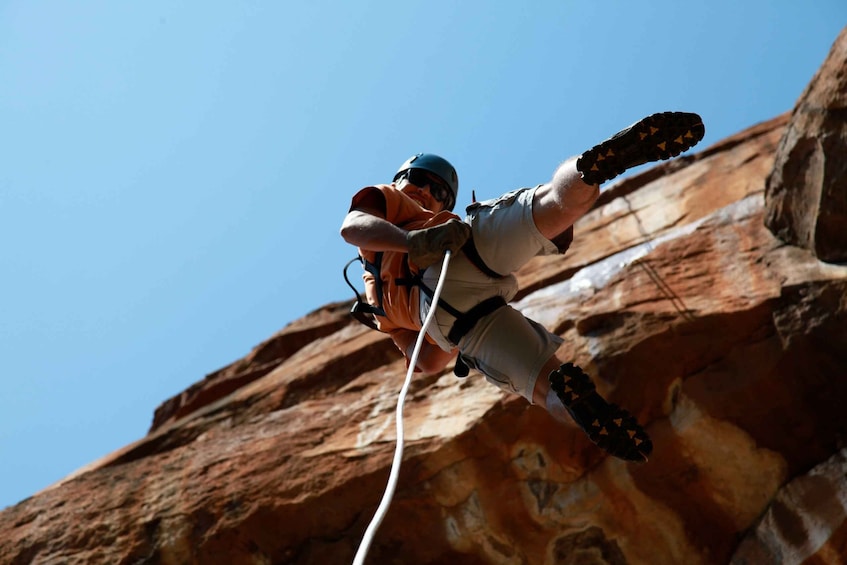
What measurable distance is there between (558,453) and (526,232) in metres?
1.83

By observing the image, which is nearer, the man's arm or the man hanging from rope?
the man hanging from rope

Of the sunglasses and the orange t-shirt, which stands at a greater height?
the sunglasses

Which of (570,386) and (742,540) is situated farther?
(742,540)

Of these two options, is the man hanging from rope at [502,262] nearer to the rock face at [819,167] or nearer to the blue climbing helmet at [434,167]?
the blue climbing helmet at [434,167]

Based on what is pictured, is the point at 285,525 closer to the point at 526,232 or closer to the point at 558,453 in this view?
the point at 558,453

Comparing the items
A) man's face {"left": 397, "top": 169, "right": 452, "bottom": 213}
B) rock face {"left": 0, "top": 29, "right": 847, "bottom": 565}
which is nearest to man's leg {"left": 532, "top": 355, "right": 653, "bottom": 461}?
man's face {"left": 397, "top": 169, "right": 452, "bottom": 213}

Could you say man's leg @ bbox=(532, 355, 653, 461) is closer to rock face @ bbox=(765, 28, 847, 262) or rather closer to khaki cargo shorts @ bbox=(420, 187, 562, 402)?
khaki cargo shorts @ bbox=(420, 187, 562, 402)

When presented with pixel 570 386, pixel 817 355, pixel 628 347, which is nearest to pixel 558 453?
pixel 628 347

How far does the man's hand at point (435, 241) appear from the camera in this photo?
336 centimetres

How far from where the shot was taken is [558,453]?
495 cm

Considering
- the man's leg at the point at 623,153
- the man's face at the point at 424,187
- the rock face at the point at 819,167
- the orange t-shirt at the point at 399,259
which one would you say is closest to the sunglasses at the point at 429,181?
the man's face at the point at 424,187

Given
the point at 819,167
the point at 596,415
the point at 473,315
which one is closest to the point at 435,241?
the point at 473,315

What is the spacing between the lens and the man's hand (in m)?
3.36

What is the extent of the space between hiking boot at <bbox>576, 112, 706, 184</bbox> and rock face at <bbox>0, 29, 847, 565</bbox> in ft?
6.11
